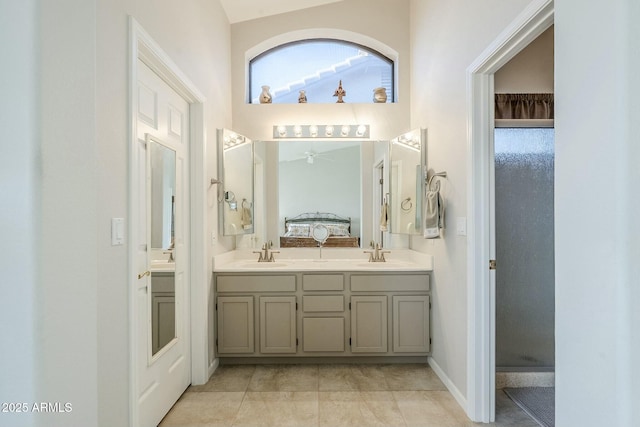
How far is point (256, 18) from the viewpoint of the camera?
3.33 metres

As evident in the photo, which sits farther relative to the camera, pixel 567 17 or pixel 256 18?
pixel 256 18

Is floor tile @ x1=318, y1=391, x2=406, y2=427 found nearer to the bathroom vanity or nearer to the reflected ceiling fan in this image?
the bathroom vanity

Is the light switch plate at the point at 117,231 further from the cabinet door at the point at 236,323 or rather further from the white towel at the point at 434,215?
the white towel at the point at 434,215

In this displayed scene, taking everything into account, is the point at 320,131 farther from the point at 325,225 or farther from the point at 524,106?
the point at 524,106

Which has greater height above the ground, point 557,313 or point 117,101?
point 117,101

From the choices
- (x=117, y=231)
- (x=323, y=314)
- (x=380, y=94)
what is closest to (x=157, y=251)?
(x=117, y=231)

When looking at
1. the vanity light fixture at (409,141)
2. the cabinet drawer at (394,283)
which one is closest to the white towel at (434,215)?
the cabinet drawer at (394,283)

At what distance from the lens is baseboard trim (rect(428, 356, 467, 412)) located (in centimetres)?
220

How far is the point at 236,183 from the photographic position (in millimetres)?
3080

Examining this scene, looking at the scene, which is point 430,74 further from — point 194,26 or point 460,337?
point 460,337

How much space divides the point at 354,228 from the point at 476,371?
5.47 ft

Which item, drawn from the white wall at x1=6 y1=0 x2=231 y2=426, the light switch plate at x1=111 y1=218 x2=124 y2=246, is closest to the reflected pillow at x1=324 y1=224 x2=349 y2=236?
the light switch plate at x1=111 y1=218 x2=124 y2=246

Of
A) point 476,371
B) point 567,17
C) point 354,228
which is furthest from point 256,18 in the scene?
point 476,371

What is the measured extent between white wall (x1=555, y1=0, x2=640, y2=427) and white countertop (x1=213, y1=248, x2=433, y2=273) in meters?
1.64
